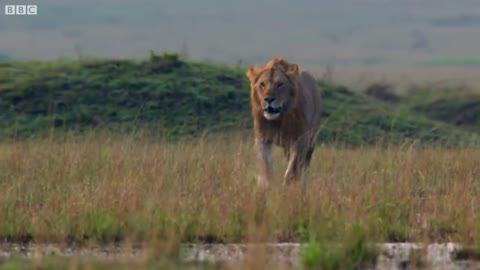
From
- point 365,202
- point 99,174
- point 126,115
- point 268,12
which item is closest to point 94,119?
point 126,115

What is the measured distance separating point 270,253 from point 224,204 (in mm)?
1883

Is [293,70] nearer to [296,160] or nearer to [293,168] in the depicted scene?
[296,160]

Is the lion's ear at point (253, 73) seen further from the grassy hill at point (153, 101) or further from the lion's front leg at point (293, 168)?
the grassy hill at point (153, 101)

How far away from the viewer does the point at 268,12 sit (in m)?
138

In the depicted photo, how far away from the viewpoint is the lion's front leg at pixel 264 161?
1204 centimetres

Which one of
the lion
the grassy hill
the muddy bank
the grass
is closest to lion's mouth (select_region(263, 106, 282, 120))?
the lion

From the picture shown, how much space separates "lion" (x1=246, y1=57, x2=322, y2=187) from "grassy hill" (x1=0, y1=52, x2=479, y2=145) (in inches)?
334

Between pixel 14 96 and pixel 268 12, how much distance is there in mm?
114096

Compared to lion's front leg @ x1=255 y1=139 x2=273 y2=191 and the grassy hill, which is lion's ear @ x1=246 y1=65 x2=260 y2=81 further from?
the grassy hill

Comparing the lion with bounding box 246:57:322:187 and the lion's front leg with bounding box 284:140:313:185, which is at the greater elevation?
the lion with bounding box 246:57:322:187

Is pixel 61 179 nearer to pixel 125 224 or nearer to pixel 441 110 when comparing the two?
pixel 125 224

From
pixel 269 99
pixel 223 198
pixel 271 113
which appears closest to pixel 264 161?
pixel 271 113

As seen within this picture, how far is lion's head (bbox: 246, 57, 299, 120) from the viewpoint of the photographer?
12.7m

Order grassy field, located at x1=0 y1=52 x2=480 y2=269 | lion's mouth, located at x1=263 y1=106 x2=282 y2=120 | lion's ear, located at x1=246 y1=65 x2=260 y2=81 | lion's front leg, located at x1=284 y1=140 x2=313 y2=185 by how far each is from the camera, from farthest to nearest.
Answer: lion's ear, located at x1=246 y1=65 x2=260 y2=81 → lion's mouth, located at x1=263 y1=106 x2=282 y2=120 → lion's front leg, located at x1=284 y1=140 x2=313 y2=185 → grassy field, located at x1=0 y1=52 x2=480 y2=269
